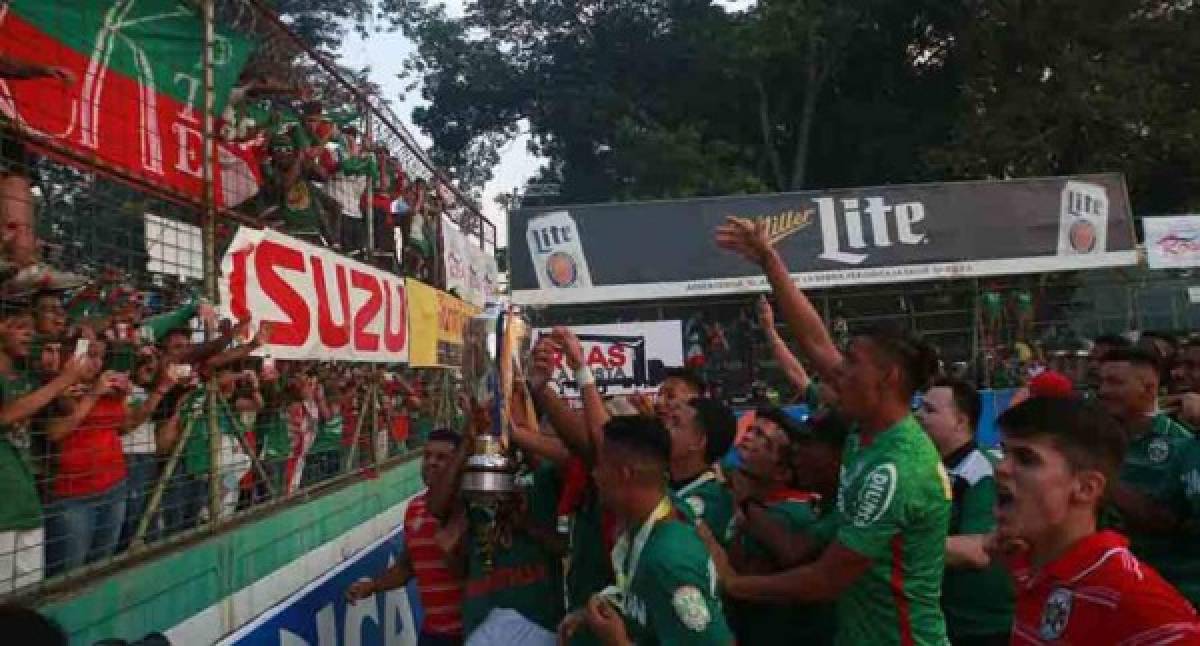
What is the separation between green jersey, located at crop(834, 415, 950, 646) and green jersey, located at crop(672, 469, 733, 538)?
31.7 inches

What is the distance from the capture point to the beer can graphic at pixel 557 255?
17.5 meters

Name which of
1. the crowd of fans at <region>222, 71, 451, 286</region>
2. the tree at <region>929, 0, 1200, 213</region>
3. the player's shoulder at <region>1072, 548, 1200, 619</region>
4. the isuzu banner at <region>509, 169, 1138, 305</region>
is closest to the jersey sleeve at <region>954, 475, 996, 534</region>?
the player's shoulder at <region>1072, 548, 1200, 619</region>

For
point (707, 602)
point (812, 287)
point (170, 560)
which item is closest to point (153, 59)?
point (170, 560)

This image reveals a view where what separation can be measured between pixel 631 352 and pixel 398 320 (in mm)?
6964

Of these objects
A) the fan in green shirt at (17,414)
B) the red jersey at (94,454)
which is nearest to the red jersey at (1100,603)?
the fan in green shirt at (17,414)

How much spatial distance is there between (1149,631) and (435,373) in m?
8.97

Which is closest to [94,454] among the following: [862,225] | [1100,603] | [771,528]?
[771,528]

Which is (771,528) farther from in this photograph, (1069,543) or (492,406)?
(1069,543)

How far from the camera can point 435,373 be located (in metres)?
10.5

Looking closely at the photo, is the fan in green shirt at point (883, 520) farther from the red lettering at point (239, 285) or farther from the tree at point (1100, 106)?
the tree at point (1100, 106)

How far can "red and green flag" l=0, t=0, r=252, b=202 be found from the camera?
12.1 ft

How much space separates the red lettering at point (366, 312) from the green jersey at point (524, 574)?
2577 millimetres

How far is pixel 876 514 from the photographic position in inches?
114

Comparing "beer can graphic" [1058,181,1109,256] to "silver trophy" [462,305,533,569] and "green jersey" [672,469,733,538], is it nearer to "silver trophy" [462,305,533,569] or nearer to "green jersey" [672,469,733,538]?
"green jersey" [672,469,733,538]
